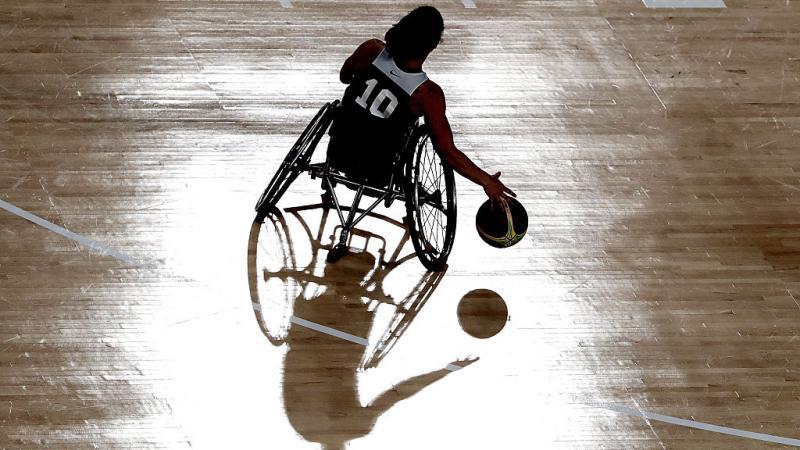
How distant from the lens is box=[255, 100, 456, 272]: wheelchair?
504cm

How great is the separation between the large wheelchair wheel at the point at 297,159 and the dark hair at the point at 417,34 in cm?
49

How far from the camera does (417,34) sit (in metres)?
4.75

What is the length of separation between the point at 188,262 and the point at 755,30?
4055 mm

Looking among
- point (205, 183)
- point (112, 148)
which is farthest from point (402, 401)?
point (112, 148)

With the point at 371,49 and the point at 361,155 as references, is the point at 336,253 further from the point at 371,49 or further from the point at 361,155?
the point at 371,49

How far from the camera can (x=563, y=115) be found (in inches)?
247

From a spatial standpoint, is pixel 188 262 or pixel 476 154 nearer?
pixel 188 262

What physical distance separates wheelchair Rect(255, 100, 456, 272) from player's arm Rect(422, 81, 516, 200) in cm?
10

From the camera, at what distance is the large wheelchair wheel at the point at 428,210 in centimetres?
504

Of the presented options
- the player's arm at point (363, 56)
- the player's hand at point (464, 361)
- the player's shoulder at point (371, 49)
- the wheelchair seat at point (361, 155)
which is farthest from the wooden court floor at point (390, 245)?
the player's shoulder at point (371, 49)

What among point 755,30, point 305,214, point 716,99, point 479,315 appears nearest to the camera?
point 479,315

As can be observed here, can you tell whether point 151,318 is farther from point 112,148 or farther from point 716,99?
point 716,99

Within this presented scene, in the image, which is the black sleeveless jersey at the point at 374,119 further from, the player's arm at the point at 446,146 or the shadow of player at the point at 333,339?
the shadow of player at the point at 333,339

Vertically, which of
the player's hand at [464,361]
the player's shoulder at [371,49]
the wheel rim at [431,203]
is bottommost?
the player's hand at [464,361]
